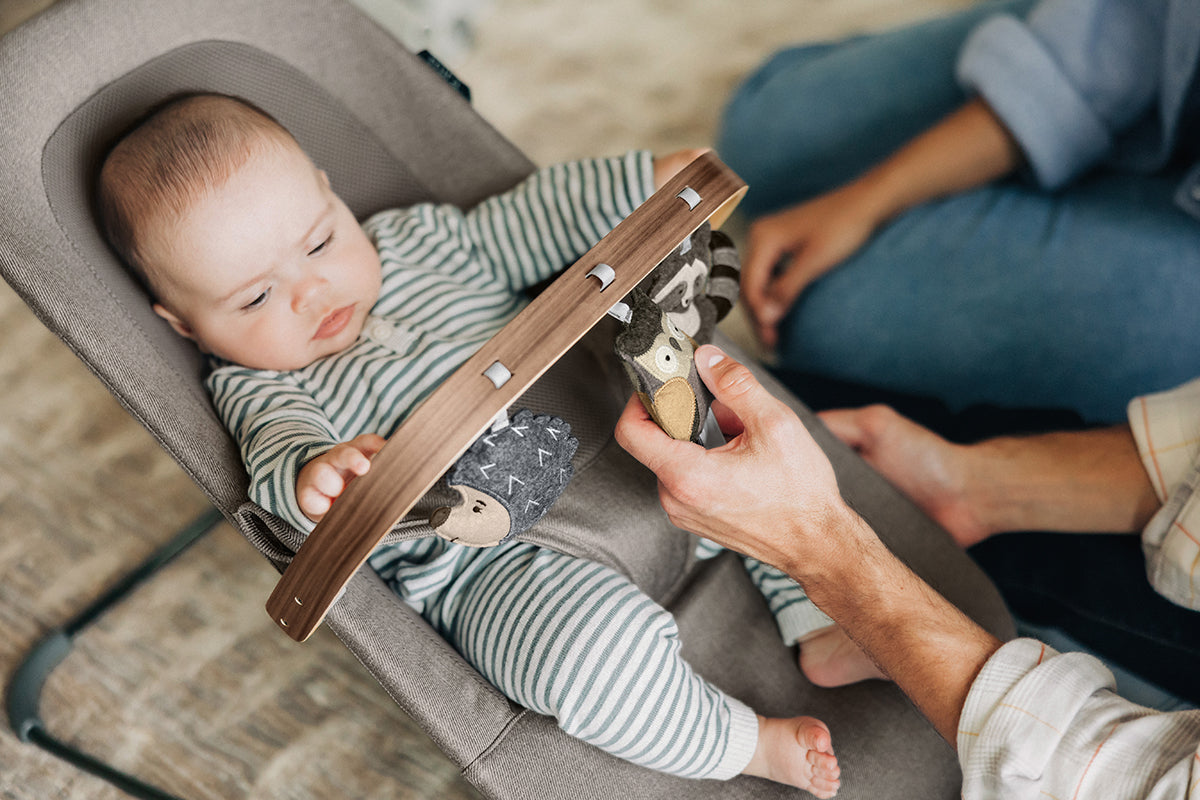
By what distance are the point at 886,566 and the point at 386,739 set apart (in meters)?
0.80

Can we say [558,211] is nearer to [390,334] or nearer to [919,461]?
[390,334]

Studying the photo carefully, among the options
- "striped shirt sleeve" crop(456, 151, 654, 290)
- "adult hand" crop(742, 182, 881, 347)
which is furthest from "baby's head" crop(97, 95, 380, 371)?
"adult hand" crop(742, 182, 881, 347)

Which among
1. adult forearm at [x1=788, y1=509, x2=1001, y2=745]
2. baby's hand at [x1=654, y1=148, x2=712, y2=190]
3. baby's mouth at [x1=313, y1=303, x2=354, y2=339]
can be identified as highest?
baby's mouth at [x1=313, y1=303, x2=354, y2=339]

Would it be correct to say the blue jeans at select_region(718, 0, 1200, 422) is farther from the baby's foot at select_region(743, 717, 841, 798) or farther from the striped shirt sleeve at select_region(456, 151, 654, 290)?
the baby's foot at select_region(743, 717, 841, 798)

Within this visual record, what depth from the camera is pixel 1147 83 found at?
1263mm

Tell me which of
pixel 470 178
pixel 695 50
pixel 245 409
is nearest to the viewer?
pixel 245 409

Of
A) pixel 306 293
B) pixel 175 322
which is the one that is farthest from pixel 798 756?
pixel 175 322

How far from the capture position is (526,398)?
0.92 m

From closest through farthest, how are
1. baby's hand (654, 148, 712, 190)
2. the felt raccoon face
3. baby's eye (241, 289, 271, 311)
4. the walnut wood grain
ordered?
the walnut wood grain < the felt raccoon face < baby's eye (241, 289, 271, 311) < baby's hand (654, 148, 712, 190)

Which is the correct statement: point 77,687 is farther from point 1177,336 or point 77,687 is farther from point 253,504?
point 1177,336

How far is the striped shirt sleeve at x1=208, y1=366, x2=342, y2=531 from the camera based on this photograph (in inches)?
30.0

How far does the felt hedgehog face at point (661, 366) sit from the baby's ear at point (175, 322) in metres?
0.54

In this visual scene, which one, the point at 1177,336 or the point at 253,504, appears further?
the point at 1177,336

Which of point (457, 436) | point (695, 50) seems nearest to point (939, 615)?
point (457, 436)
